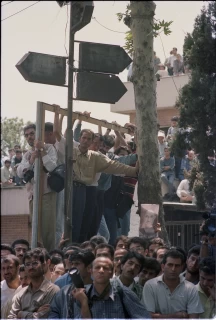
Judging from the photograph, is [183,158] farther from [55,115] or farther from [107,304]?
[107,304]

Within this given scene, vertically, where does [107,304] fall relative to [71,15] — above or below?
below

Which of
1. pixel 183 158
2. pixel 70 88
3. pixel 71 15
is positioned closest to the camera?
pixel 71 15

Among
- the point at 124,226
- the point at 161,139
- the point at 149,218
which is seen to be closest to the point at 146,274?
the point at 149,218

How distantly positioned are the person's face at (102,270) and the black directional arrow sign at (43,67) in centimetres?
279

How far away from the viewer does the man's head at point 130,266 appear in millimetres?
8609

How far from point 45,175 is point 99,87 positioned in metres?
1.37

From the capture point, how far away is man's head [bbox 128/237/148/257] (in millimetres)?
9805

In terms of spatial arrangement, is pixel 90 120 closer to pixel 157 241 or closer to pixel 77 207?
pixel 77 207

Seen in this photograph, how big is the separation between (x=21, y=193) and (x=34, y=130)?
0.85 meters

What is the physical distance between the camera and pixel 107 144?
11438mm

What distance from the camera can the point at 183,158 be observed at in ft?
37.9

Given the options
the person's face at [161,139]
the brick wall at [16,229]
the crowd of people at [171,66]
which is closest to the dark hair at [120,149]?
the person's face at [161,139]

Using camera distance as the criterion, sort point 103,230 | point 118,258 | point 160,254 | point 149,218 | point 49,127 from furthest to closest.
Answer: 1. point 103,230
2. point 49,127
3. point 149,218
4. point 160,254
5. point 118,258

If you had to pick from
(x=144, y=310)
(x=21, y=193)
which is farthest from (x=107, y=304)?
(x=21, y=193)
